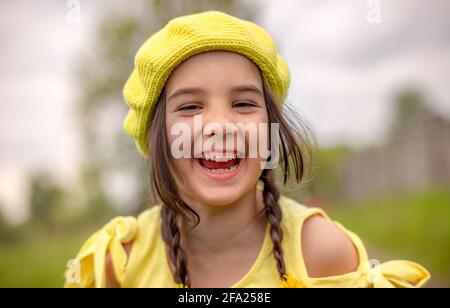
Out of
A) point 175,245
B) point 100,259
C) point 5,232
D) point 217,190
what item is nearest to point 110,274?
point 100,259

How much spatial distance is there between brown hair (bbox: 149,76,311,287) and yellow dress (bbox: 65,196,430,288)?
5cm

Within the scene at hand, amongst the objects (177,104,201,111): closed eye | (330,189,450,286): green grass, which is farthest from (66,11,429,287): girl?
(330,189,450,286): green grass

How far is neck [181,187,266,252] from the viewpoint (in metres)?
1.87

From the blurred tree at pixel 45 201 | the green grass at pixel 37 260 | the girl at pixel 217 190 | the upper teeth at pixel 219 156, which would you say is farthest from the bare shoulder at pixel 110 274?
the blurred tree at pixel 45 201

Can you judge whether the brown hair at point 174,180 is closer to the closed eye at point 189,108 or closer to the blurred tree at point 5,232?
the closed eye at point 189,108

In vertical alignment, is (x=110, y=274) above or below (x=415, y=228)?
below

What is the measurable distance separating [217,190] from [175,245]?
11.5 inches

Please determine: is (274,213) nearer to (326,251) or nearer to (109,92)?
(326,251)

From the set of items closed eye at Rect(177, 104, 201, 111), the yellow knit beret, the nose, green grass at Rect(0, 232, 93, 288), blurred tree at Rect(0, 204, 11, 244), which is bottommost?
the nose

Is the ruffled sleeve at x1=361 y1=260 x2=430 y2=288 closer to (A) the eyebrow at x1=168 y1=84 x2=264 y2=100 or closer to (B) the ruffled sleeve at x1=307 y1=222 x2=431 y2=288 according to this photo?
(B) the ruffled sleeve at x1=307 y1=222 x2=431 y2=288

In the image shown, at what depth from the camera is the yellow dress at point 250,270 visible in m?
1.77

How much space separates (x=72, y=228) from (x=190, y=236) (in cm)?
572

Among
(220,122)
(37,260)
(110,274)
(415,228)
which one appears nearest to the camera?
(220,122)

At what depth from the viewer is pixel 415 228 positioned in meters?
5.23
